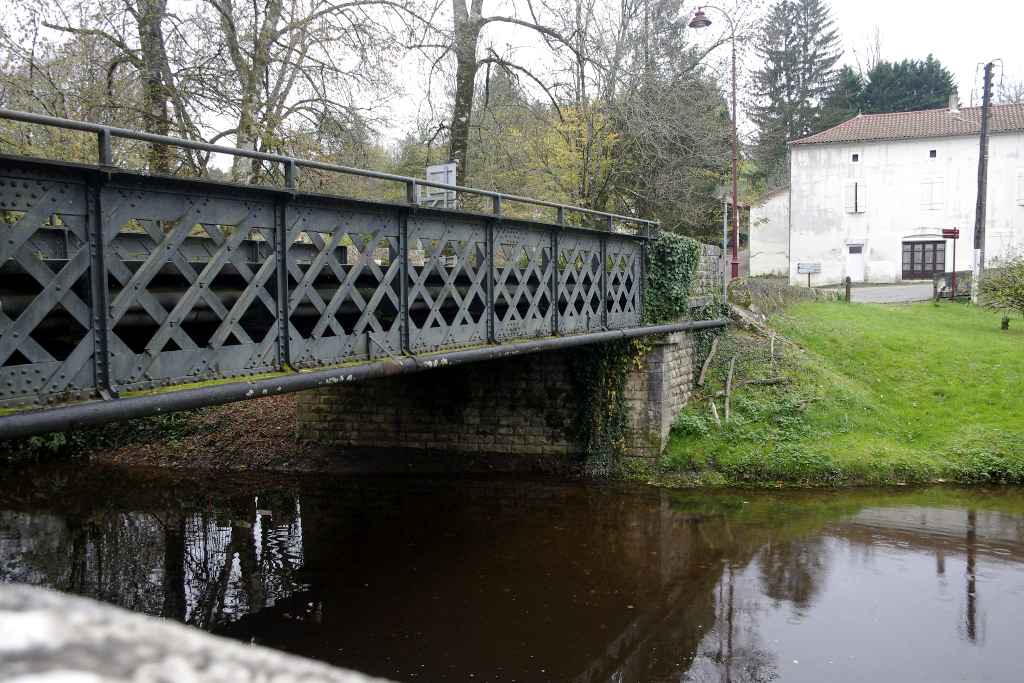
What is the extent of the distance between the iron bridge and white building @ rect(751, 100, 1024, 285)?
110 feet

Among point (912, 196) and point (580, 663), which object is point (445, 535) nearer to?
point (580, 663)

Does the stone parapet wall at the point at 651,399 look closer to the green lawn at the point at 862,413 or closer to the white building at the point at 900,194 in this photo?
the green lawn at the point at 862,413

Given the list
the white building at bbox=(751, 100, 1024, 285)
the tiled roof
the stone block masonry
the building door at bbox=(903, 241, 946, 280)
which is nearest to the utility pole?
the white building at bbox=(751, 100, 1024, 285)

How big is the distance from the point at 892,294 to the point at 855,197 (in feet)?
35.2

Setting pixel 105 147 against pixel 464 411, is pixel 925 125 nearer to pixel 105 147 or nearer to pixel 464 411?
pixel 464 411

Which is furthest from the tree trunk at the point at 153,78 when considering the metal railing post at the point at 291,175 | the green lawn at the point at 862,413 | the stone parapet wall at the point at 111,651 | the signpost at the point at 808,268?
the signpost at the point at 808,268

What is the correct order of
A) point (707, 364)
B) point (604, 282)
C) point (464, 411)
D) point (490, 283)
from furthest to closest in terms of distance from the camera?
point (707, 364)
point (464, 411)
point (604, 282)
point (490, 283)

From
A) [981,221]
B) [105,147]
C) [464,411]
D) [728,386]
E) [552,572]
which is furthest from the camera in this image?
[981,221]

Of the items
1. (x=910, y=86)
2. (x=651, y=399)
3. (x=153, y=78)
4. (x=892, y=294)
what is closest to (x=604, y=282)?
(x=651, y=399)

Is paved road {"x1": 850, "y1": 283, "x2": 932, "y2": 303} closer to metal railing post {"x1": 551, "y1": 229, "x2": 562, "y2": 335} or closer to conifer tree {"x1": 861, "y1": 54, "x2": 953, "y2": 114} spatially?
metal railing post {"x1": 551, "y1": 229, "x2": 562, "y2": 335}

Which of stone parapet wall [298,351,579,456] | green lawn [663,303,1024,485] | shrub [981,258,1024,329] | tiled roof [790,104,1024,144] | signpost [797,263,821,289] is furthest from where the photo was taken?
tiled roof [790,104,1024,144]

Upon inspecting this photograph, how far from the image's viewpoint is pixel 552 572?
38.5 ft

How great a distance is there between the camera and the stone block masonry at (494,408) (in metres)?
16.9

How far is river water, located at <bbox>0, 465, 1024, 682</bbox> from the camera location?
9.23m
